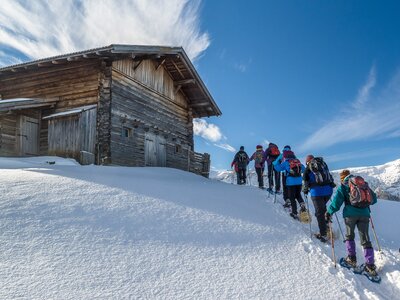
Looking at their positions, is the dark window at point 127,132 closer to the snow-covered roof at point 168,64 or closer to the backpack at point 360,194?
the snow-covered roof at point 168,64

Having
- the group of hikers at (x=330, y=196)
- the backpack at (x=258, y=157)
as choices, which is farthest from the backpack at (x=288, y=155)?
the backpack at (x=258, y=157)

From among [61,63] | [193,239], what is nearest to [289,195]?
[193,239]

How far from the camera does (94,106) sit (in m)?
13.4

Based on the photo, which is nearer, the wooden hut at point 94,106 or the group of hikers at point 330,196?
the group of hikers at point 330,196

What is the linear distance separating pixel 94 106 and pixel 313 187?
978 cm

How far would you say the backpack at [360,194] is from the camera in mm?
5359

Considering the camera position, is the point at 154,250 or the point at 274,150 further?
the point at 274,150

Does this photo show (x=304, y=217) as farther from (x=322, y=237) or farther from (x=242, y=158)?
(x=242, y=158)

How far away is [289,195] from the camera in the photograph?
821cm

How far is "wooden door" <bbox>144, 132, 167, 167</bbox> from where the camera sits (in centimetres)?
1593

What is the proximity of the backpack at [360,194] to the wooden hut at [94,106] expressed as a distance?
960 centimetres

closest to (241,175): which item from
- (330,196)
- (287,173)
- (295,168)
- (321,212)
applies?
(287,173)

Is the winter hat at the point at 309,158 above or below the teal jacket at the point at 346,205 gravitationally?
above

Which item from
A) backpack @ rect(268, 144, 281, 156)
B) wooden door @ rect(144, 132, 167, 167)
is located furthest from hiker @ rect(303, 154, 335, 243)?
wooden door @ rect(144, 132, 167, 167)
